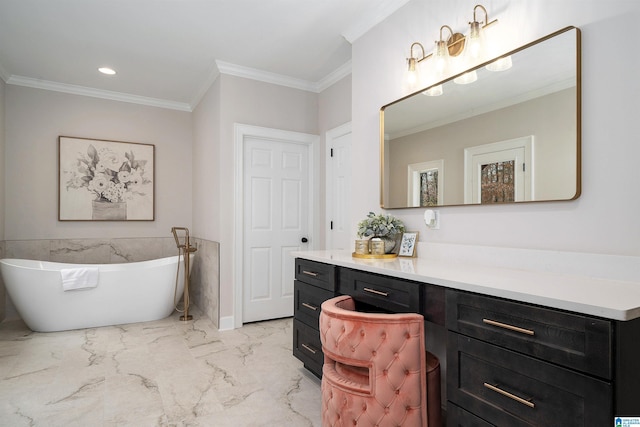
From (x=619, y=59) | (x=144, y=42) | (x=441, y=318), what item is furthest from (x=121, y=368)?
(x=619, y=59)

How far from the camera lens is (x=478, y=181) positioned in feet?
6.32

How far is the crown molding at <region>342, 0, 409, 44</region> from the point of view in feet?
8.20

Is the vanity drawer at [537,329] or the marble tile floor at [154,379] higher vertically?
the vanity drawer at [537,329]

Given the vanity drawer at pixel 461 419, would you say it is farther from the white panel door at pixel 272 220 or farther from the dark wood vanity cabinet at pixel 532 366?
the white panel door at pixel 272 220

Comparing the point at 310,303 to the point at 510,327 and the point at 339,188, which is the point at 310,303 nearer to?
the point at 510,327

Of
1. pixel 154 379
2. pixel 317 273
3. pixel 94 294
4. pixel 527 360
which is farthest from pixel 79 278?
pixel 527 360

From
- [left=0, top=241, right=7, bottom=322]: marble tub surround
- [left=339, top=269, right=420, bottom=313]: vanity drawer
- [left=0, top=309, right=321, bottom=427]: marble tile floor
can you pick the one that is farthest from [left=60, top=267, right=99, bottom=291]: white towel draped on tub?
[left=339, top=269, right=420, bottom=313]: vanity drawer

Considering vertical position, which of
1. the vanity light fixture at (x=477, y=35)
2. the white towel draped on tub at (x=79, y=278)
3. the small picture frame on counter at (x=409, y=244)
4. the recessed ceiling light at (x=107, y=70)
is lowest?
the white towel draped on tub at (x=79, y=278)

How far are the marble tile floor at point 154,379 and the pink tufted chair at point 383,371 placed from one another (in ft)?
1.98

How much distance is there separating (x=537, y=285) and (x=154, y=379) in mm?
2423

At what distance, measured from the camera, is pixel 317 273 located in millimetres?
2342

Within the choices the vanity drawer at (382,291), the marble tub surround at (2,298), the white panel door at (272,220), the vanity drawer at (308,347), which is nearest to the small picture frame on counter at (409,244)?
the vanity drawer at (382,291)

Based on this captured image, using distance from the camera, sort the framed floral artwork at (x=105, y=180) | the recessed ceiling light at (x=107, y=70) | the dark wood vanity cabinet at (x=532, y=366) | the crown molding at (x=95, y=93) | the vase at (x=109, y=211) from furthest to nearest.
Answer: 1. the vase at (x=109, y=211)
2. the framed floral artwork at (x=105, y=180)
3. the crown molding at (x=95, y=93)
4. the recessed ceiling light at (x=107, y=70)
5. the dark wood vanity cabinet at (x=532, y=366)

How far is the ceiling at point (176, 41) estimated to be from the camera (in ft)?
8.72
